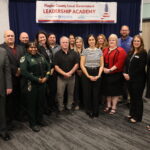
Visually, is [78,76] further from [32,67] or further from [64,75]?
[32,67]

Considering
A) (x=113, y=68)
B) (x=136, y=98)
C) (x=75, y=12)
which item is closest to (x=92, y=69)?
(x=113, y=68)

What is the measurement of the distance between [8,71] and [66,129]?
1.28 m

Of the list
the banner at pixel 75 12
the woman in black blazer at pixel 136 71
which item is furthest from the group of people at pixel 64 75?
the banner at pixel 75 12

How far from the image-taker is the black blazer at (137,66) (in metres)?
2.89

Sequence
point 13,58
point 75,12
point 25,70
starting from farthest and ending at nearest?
point 75,12
point 13,58
point 25,70

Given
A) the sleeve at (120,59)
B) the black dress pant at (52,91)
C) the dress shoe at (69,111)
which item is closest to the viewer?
the sleeve at (120,59)

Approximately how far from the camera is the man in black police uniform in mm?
3381

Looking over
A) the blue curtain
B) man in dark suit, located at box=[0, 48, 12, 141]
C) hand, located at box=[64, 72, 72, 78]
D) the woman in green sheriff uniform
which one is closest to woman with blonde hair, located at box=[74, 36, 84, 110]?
hand, located at box=[64, 72, 72, 78]

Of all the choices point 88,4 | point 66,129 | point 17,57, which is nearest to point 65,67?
point 17,57

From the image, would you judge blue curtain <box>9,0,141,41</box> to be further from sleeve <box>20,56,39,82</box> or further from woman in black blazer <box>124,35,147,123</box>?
woman in black blazer <box>124,35,147,123</box>

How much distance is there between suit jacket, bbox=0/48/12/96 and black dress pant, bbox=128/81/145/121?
1.87 meters

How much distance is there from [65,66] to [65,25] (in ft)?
5.36

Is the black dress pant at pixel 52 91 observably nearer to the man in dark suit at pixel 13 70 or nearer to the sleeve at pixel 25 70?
the man in dark suit at pixel 13 70

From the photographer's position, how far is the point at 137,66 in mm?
2912
